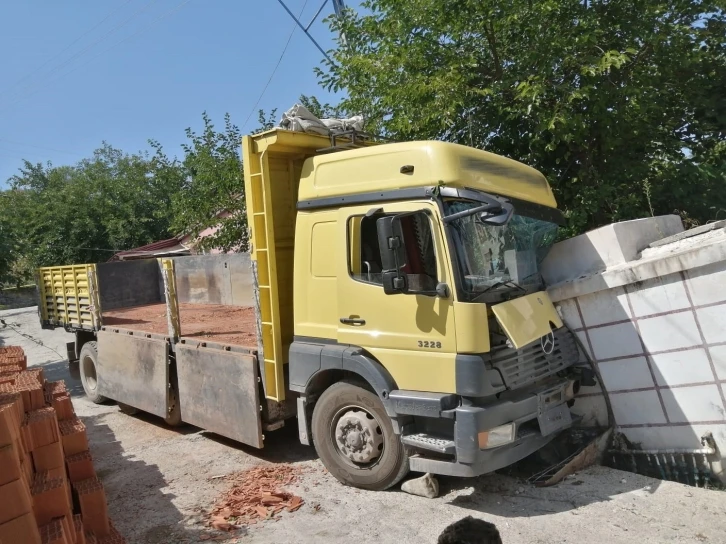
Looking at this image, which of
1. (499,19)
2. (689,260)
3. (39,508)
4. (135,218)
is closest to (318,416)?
(39,508)

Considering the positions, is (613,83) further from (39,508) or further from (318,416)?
(39,508)

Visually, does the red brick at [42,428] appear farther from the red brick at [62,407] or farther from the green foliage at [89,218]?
the green foliage at [89,218]

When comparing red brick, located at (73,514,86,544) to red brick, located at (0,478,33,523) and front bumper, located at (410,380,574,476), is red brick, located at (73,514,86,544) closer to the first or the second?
red brick, located at (0,478,33,523)

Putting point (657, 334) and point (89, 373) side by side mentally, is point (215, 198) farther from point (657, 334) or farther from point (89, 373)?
point (657, 334)

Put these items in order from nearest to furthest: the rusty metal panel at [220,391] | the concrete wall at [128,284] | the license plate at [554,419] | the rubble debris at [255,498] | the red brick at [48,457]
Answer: the red brick at [48,457] < the license plate at [554,419] < the rubble debris at [255,498] < the rusty metal panel at [220,391] < the concrete wall at [128,284]

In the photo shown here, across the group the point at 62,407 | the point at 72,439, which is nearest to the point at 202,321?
the point at 62,407

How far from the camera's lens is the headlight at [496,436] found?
3.71m

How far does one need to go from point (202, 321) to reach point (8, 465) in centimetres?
532

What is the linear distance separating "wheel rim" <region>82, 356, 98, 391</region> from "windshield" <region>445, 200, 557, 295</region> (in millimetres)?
6705

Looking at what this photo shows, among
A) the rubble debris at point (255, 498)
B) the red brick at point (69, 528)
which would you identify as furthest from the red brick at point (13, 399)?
the rubble debris at point (255, 498)

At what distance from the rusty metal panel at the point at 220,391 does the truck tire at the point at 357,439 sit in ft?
2.57

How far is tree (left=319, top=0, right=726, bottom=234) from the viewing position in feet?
20.9

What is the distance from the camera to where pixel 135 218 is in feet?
76.2

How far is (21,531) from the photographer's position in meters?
2.55
